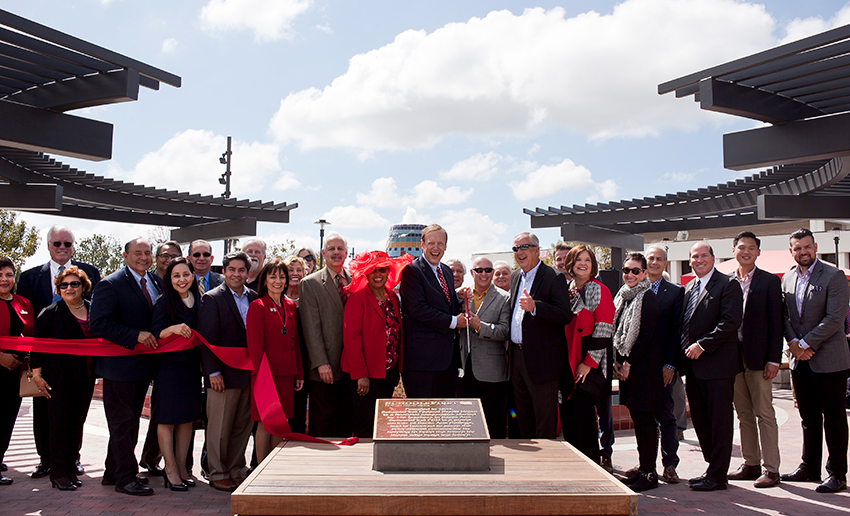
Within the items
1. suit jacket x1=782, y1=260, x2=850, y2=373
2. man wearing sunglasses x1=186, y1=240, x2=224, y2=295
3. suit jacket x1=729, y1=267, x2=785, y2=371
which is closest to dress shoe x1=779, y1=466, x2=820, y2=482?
suit jacket x1=782, y1=260, x2=850, y2=373

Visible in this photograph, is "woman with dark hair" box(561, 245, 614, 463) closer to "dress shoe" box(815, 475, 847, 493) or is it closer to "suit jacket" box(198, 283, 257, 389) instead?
"dress shoe" box(815, 475, 847, 493)

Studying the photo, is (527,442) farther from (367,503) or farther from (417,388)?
(367,503)

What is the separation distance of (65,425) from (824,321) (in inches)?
268

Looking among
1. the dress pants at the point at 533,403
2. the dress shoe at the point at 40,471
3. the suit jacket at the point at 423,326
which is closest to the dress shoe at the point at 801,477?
the dress pants at the point at 533,403

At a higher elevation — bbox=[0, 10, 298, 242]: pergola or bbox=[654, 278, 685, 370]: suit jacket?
bbox=[0, 10, 298, 242]: pergola

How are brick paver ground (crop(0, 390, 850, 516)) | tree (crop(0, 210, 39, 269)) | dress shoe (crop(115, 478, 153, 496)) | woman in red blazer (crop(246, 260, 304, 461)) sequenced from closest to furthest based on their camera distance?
1. brick paver ground (crop(0, 390, 850, 516))
2. dress shoe (crop(115, 478, 153, 496))
3. woman in red blazer (crop(246, 260, 304, 461))
4. tree (crop(0, 210, 39, 269))

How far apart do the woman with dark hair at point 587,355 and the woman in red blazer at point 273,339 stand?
2514 mm

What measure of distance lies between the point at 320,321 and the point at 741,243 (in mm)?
3976

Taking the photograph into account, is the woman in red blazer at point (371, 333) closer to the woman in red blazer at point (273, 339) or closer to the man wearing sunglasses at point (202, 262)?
the woman in red blazer at point (273, 339)

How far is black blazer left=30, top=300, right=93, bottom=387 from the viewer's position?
5.17 metres

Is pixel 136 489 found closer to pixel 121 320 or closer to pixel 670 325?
pixel 121 320

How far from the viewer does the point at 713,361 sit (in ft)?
17.3

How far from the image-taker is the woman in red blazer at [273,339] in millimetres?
5184

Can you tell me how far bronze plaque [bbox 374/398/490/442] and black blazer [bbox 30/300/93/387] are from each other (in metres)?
2.75
